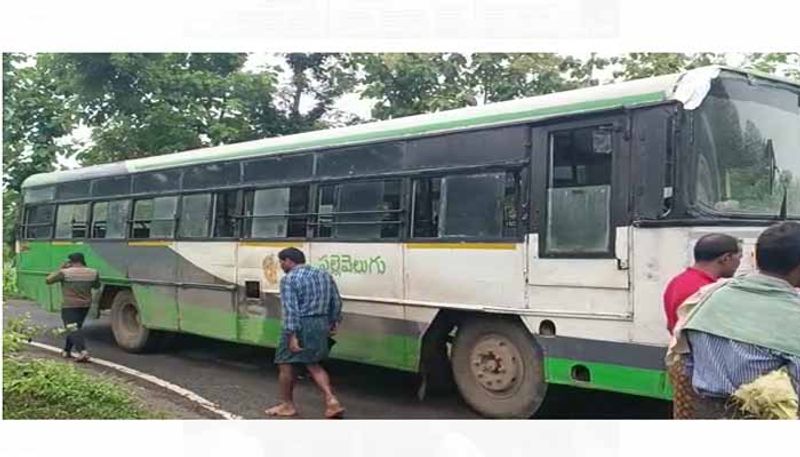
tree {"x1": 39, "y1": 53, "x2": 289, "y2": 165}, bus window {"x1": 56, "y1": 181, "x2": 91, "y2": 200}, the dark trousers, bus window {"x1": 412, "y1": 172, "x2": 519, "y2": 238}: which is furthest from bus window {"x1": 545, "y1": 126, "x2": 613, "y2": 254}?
bus window {"x1": 56, "y1": 181, "x2": 91, "y2": 200}

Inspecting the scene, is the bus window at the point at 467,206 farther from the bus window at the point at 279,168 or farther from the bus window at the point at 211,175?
the bus window at the point at 211,175

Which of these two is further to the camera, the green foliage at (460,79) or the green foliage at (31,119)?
the green foliage at (460,79)

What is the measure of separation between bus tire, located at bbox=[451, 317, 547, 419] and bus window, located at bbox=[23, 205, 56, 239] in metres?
6.11

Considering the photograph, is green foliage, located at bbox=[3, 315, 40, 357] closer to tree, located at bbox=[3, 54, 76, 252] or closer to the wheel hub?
tree, located at bbox=[3, 54, 76, 252]

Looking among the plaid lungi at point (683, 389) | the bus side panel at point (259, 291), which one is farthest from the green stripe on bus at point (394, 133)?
the plaid lungi at point (683, 389)

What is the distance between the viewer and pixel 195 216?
302 inches

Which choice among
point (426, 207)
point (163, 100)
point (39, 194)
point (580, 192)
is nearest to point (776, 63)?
point (580, 192)

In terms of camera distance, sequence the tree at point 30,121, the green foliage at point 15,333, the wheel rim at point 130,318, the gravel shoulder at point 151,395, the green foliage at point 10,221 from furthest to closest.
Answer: the wheel rim at point 130,318 < the green foliage at point 10,221 < the tree at point 30,121 < the gravel shoulder at point 151,395 < the green foliage at point 15,333

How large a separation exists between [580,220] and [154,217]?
4.96 metres

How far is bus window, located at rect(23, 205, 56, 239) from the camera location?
9.51 m

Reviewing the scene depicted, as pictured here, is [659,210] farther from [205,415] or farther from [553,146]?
[205,415]

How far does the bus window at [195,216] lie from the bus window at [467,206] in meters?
2.62

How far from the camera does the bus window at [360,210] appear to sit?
19.6 ft

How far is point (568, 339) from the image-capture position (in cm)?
493
